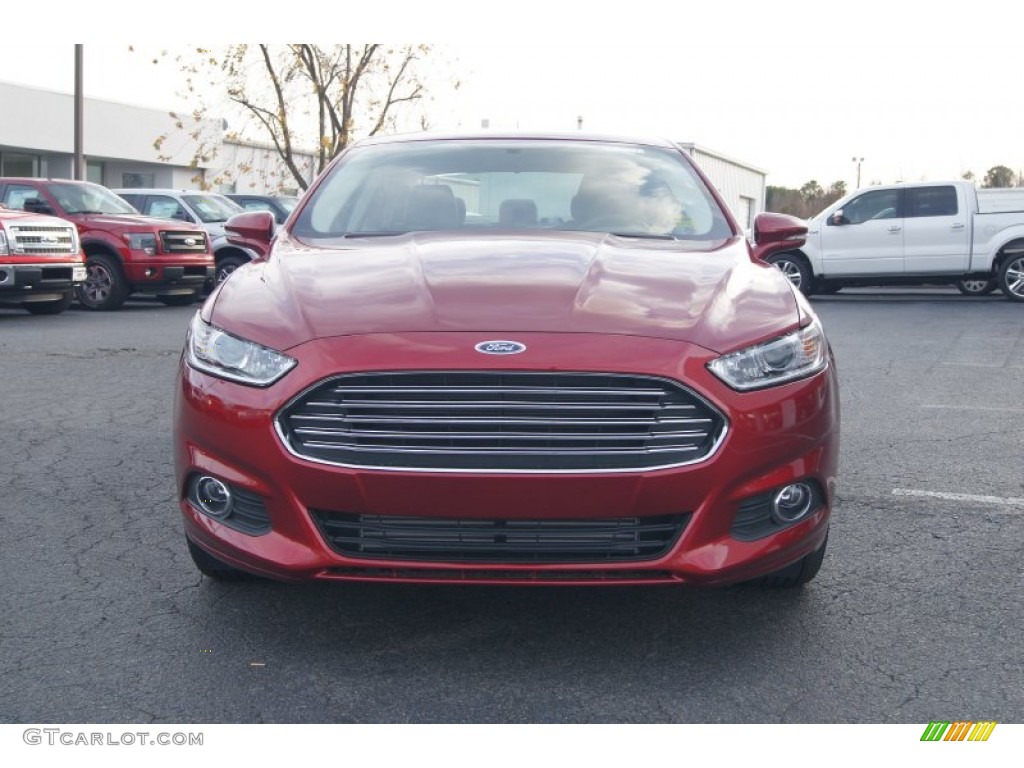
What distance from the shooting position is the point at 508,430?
3271mm

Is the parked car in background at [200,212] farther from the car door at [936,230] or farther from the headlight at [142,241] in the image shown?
the car door at [936,230]

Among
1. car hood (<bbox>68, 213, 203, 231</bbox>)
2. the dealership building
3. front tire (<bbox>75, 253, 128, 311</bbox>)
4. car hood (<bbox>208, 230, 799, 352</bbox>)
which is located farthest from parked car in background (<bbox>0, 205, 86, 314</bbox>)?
the dealership building

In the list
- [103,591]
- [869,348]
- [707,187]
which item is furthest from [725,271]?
[869,348]

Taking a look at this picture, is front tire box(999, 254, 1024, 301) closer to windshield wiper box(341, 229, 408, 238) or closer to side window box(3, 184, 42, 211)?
side window box(3, 184, 42, 211)

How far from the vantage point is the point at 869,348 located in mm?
11906

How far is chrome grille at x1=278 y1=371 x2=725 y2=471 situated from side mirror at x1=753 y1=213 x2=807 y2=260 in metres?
1.93

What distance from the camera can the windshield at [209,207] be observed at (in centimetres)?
1983

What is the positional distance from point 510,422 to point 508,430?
22mm

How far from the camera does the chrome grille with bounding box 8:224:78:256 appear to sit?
1412cm

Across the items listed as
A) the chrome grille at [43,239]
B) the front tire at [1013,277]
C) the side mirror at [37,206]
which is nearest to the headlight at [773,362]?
the chrome grille at [43,239]

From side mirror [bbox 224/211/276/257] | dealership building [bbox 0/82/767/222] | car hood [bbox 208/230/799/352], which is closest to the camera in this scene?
car hood [bbox 208/230/799/352]

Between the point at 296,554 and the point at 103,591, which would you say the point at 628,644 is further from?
the point at 103,591

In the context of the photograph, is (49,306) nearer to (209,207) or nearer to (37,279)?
(37,279)

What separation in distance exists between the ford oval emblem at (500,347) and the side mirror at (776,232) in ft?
6.45
